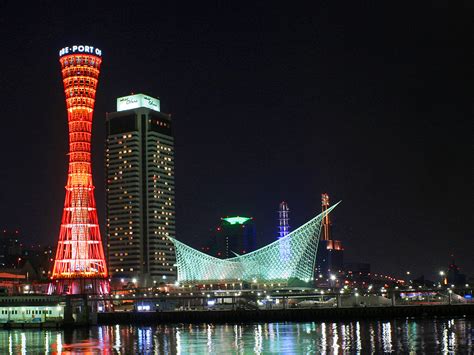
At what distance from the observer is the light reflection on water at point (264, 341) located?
146 feet

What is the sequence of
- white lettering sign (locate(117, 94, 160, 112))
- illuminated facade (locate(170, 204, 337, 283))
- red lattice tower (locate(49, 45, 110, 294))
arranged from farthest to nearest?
1. white lettering sign (locate(117, 94, 160, 112))
2. illuminated facade (locate(170, 204, 337, 283))
3. red lattice tower (locate(49, 45, 110, 294))

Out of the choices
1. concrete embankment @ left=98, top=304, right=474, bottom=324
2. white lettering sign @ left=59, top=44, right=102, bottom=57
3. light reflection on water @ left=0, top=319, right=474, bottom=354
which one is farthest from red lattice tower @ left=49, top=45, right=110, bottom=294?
light reflection on water @ left=0, top=319, right=474, bottom=354

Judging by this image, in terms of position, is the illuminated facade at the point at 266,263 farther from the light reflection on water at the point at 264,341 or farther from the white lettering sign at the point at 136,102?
the light reflection on water at the point at 264,341

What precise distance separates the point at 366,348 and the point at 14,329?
43675 millimetres

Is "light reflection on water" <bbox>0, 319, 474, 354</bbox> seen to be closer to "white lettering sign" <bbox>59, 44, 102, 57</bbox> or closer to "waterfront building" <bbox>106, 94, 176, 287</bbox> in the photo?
"white lettering sign" <bbox>59, 44, 102, 57</bbox>

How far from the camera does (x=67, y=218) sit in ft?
287

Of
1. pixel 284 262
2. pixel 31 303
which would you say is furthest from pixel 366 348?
pixel 284 262

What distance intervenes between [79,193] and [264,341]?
3986 cm

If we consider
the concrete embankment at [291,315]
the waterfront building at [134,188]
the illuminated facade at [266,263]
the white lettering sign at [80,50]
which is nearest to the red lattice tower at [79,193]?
the white lettering sign at [80,50]

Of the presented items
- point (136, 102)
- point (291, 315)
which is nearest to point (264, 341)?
point (291, 315)

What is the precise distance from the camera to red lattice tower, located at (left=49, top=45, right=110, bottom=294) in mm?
83062

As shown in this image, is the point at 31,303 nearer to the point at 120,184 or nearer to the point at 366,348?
the point at 366,348

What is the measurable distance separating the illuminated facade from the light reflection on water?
40.8 metres

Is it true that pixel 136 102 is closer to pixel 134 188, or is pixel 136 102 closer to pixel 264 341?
pixel 134 188
